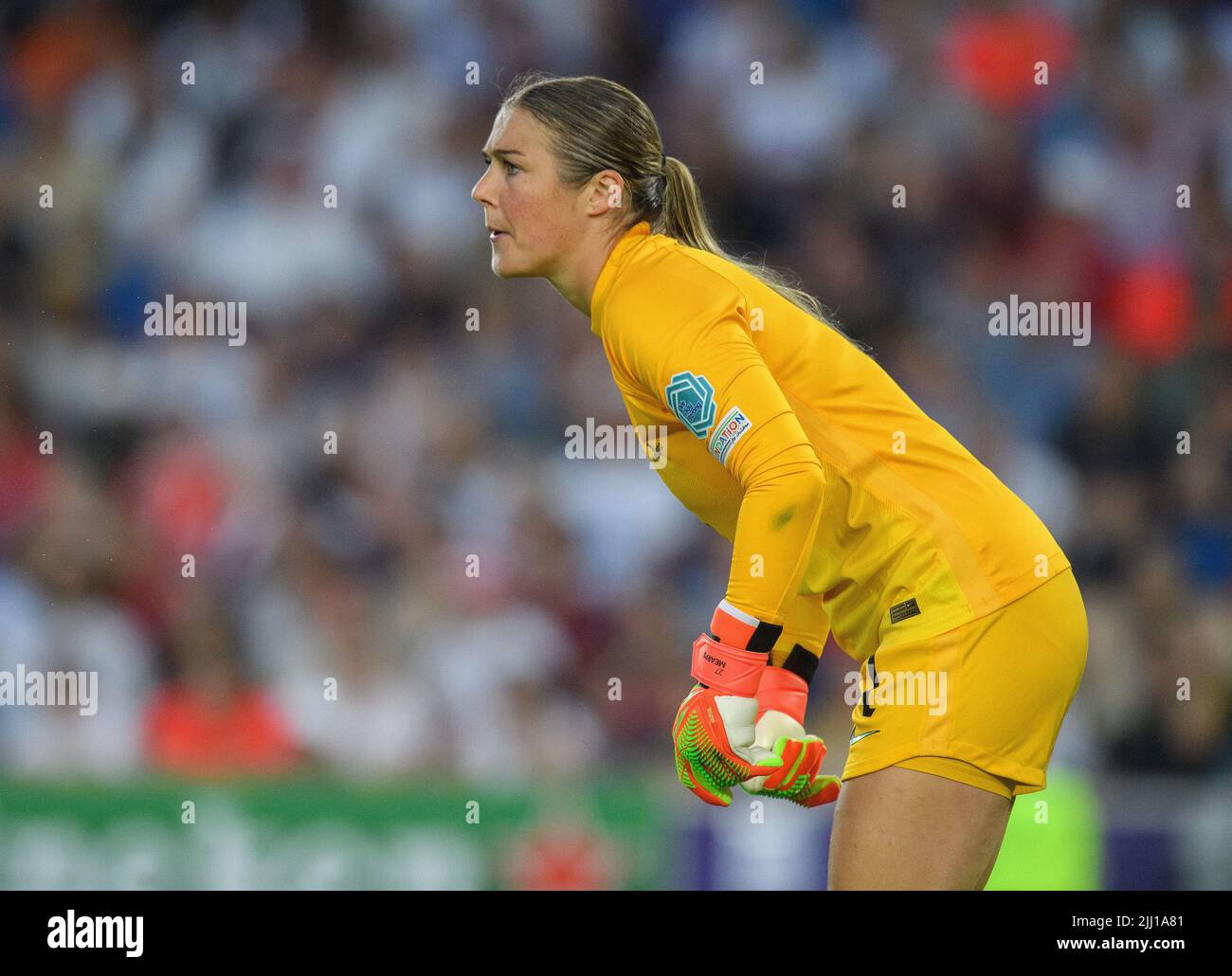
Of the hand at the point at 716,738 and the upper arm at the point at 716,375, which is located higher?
the upper arm at the point at 716,375

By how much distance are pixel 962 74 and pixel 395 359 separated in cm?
280

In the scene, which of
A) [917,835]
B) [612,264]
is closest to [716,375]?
[612,264]

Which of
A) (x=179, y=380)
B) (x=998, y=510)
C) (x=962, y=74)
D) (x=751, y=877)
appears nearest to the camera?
(x=998, y=510)

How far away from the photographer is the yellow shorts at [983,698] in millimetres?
2857

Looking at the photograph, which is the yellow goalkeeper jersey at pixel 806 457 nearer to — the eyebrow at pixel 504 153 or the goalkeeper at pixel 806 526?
the goalkeeper at pixel 806 526

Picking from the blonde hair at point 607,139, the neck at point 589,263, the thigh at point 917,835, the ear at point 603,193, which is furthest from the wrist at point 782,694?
the ear at point 603,193

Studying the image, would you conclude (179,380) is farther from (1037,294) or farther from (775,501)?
(775,501)

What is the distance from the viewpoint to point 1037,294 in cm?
697

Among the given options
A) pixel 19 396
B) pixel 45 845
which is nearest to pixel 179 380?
pixel 19 396

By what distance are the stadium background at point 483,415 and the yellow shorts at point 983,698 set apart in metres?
2.28

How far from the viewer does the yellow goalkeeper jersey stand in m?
2.79

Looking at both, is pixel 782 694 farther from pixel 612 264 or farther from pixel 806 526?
pixel 612 264

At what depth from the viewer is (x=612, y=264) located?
304cm

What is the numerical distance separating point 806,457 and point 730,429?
0.14 meters
